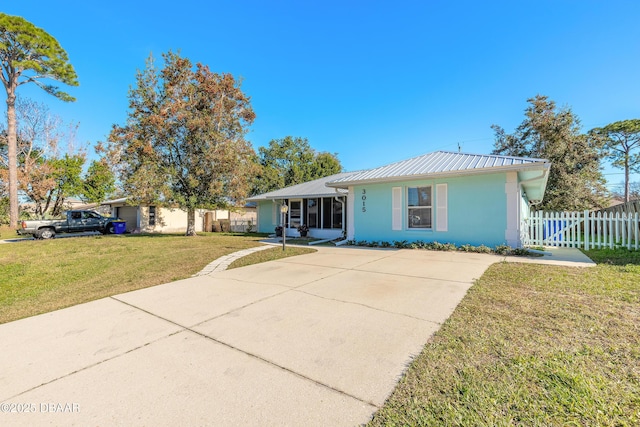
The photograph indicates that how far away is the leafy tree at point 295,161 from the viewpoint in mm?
32000

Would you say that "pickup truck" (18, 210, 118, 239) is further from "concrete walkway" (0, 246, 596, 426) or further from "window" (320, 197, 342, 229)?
"concrete walkway" (0, 246, 596, 426)

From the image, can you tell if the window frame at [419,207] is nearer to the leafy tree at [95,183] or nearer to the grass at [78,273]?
the grass at [78,273]

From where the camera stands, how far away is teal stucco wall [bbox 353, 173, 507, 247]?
328 inches

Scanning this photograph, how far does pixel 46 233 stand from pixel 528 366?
21305 millimetres

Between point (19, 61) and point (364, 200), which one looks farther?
point (19, 61)

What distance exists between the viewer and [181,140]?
50.4ft

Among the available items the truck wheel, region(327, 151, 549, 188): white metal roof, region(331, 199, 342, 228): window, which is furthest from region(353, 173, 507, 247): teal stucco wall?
the truck wheel

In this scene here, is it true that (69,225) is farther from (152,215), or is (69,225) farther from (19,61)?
(19,61)

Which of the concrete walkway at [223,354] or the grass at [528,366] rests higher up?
the grass at [528,366]

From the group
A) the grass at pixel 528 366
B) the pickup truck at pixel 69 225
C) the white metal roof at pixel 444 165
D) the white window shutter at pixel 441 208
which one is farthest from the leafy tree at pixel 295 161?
the grass at pixel 528 366

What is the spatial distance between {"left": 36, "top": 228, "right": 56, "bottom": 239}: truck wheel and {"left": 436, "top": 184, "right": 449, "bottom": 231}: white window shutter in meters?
20.2

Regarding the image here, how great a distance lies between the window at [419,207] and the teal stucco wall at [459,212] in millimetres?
165

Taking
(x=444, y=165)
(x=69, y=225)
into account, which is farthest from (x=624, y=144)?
→ (x=69, y=225)

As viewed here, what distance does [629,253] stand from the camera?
748cm
